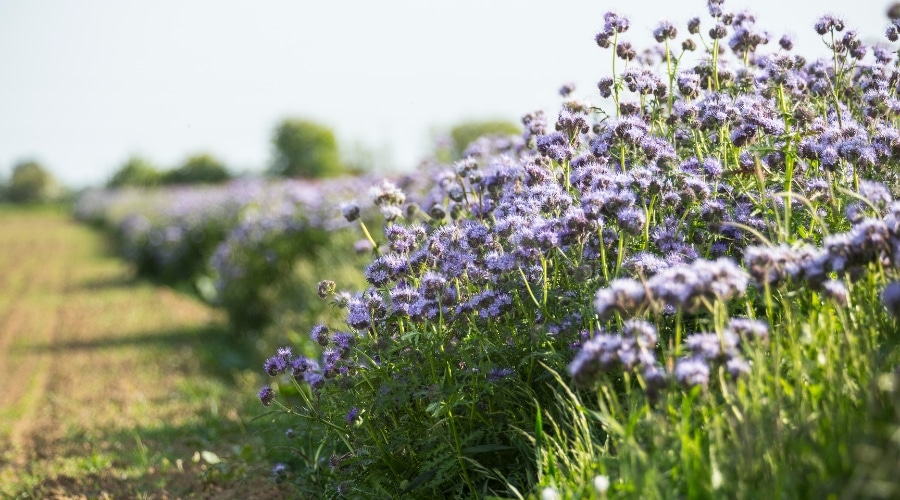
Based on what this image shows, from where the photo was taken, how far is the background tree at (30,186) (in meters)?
58.4

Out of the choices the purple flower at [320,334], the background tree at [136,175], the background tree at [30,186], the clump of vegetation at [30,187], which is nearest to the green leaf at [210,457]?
the purple flower at [320,334]

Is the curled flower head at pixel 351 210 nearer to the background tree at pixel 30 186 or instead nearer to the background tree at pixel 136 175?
the background tree at pixel 136 175

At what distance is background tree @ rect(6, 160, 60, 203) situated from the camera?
192ft

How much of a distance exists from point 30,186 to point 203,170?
30.0 meters

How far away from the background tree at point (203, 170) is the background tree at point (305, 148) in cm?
531

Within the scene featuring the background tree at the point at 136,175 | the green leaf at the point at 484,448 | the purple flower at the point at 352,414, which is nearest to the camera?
the green leaf at the point at 484,448

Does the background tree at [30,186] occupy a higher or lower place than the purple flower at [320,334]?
lower

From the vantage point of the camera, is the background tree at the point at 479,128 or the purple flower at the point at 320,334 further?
the background tree at the point at 479,128

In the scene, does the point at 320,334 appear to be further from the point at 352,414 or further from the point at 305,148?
the point at 305,148

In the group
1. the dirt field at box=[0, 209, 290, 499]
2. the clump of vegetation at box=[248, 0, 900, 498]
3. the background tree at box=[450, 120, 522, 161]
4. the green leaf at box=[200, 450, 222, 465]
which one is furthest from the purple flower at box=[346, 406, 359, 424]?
the background tree at box=[450, 120, 522, 161]

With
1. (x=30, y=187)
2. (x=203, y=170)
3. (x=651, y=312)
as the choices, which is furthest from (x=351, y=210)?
(x=30, y=187)

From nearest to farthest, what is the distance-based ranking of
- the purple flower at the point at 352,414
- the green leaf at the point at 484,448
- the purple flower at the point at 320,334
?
the green leaf at the point at 484,448
the purple flower at the point at 352,414
the purple flower at the point at 320,334

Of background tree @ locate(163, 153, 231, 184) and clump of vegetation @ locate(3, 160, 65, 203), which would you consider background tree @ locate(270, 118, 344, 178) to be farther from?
clump of vegetation @ locate(3, 160, 65, 203)

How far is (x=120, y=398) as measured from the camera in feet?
23.8
